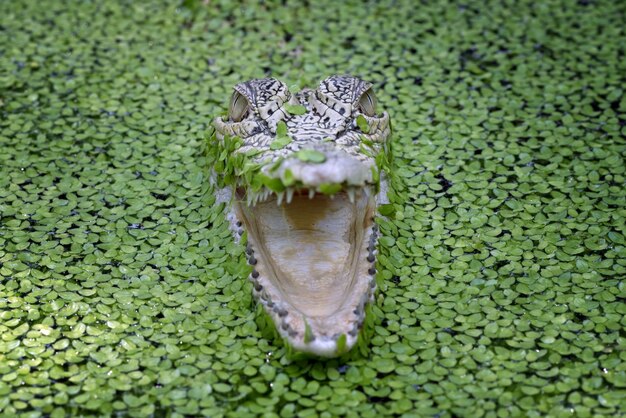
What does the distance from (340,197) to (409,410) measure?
105cm

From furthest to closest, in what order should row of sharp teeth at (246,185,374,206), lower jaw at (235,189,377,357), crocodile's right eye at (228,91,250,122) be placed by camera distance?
crocodile's right eye at (228,91,250,122) → lower jaw at (235,189,377,357) → row of sharp teeth at (246,185,374,206)

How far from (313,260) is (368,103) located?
3.32 ft

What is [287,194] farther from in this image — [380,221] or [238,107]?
[238,107]

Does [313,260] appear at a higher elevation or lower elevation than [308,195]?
lower

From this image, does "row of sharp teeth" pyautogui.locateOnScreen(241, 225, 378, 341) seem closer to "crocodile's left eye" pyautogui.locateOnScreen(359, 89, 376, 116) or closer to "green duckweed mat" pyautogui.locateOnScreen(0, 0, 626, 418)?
"green duckweed mat" pyautogui.locateOnScreen(0, 0, 626, 418)

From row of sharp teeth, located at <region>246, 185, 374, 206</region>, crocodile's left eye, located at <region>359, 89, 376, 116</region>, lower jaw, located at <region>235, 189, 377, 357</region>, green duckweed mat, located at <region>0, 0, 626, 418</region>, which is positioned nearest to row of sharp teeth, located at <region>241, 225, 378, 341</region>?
lower jaw, located at <region>235, 189, 377, 357</region>

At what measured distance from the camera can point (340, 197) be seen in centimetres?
416

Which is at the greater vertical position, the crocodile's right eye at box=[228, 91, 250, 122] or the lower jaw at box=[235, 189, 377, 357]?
the crocodile's right eye at box=[228, 91, 250, 122]

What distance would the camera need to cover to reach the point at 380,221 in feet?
14.7

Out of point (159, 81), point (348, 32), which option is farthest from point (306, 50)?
point (159, 81)

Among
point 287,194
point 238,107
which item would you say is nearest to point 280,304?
point 287,194

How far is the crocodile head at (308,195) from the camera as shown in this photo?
12.1ft

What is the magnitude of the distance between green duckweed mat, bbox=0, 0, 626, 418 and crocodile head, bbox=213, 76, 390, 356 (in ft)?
0.60

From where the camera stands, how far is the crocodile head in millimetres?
3674
